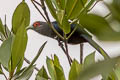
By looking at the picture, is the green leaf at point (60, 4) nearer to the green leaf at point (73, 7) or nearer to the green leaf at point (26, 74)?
the green leaf at point (73, 7)

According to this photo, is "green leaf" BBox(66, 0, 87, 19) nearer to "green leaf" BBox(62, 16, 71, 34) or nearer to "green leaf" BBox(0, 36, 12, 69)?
"green leaf" BBox(62, 16, 71, 34)

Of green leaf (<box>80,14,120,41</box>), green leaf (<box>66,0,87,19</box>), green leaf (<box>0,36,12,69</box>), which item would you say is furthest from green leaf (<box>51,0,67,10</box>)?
green leaf (<box>80,14,120,41</box>)

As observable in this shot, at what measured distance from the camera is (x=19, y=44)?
578 millimetres

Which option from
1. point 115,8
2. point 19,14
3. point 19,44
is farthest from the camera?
point 19,14

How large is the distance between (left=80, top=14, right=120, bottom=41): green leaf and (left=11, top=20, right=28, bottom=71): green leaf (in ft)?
1.33

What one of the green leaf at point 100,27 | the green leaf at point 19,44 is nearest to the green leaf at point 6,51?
the green leaf at point 19,44

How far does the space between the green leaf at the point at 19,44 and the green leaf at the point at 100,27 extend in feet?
1.33

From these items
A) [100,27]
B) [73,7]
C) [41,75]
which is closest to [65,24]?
[73,7]

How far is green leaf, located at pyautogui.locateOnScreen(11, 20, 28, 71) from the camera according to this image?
570 millimetres

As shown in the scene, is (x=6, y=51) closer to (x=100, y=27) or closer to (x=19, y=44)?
(x=19, y=44)

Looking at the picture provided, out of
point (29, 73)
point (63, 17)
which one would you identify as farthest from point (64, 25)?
point (29, 73)

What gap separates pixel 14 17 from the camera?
27.7 inches

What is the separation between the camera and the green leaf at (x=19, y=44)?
57 cm

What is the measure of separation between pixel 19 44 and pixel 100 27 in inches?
17.1
